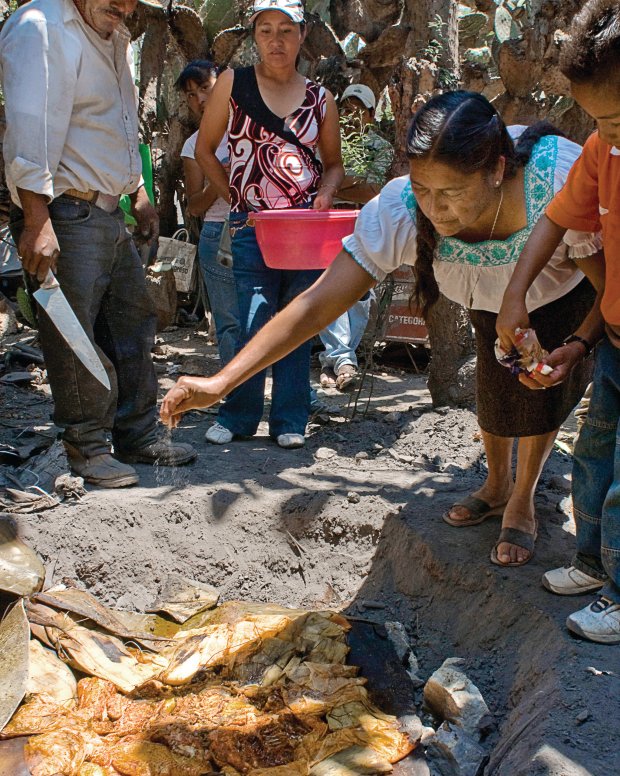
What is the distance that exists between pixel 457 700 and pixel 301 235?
7.20ft

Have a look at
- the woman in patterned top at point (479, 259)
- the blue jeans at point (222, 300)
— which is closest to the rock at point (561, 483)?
the woman in patterned top at point (479, 259)

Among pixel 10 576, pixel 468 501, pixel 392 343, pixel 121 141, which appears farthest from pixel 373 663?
pixel 392 343

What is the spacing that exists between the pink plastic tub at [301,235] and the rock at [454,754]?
2.15m

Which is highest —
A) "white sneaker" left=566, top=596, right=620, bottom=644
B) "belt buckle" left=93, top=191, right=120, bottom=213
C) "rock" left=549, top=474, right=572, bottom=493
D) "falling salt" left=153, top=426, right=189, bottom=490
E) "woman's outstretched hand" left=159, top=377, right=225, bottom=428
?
"belt buckle" left=93, top=191, right=120, bottom=213

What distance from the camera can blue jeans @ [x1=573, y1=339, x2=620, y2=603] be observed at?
270cm

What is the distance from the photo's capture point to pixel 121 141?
12.4 feet

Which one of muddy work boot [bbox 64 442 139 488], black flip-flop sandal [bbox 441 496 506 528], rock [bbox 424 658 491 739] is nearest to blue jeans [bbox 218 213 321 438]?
muddy work boot [bbox 64 442 139 488]

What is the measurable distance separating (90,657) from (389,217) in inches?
71.7

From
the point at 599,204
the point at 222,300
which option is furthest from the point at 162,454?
the point at 599,204

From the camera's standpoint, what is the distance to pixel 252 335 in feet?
14.6

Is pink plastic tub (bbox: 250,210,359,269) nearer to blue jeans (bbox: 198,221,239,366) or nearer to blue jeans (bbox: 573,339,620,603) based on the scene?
blue jeans (bbox: 198,221,239,366)

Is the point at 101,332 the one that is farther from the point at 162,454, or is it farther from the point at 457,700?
the point at 457,700

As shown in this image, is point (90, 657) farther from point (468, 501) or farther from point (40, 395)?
point (40, 395)

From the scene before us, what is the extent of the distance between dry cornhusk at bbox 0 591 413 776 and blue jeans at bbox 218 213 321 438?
1.49 meters
